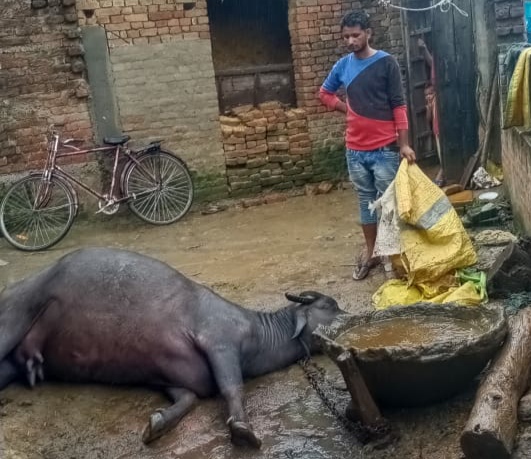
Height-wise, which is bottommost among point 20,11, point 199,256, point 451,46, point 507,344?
point 199,256

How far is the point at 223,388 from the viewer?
4.88 metres

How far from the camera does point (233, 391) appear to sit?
484 centimetres

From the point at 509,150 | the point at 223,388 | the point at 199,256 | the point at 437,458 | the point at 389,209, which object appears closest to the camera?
the point at 437,458

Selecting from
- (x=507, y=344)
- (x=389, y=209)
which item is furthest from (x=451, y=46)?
(x=507, y=344)

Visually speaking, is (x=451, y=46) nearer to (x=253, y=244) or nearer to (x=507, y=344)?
(x=253, y=244)

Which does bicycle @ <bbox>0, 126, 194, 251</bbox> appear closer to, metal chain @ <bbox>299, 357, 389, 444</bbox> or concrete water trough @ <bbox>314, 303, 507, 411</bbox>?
metal chain @ <bbox>299, 357, 389, 444</bbox>

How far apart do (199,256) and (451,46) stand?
3.82m

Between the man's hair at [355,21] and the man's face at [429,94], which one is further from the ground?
the man's hair at [355,21]

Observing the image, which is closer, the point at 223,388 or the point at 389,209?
the point at 223,388

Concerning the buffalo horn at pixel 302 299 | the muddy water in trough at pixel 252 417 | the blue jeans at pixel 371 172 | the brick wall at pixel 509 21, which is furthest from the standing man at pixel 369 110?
the brick wall at pixel 509 21

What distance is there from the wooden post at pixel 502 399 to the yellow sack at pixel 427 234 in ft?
4.35

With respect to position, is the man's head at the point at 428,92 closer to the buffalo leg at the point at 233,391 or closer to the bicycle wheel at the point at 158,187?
the bicycle wheel at the point at 158,187

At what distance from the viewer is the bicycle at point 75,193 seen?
9.57m

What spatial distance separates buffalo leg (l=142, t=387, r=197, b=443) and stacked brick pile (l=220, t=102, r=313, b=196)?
6.20 meters
